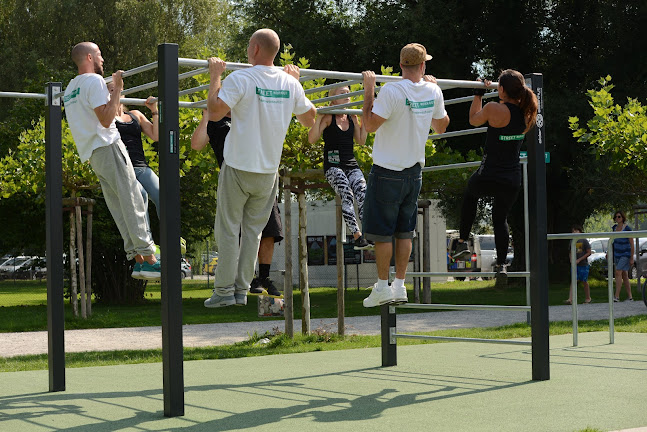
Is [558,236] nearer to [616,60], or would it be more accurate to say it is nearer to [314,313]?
[314,313]

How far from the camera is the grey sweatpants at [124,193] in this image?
250 inches

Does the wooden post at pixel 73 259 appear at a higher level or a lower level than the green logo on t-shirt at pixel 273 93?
lower

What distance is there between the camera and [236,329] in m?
14.3

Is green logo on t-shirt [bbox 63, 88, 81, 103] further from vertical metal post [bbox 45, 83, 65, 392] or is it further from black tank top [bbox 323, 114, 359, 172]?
black tank top [bbox 323, 114, 359, 172]

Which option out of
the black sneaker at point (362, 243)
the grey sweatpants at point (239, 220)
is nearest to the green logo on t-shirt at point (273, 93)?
the grey sweatpants at point (239, 220)

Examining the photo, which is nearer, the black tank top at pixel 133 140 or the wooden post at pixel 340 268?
the black tank top at pixel 133 140

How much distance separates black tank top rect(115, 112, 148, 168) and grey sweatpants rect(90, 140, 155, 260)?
0.40m

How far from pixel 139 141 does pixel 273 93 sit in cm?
170

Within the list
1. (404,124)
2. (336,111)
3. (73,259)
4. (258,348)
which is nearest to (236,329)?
(73,259)

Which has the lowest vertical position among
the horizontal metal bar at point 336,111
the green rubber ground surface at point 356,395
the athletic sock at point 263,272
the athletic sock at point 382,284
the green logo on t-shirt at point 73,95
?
the green rubber ground surface at point 356,395

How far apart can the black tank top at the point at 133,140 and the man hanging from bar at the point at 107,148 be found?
0.42 metres

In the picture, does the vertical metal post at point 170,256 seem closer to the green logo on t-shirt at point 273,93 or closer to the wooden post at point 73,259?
the green logo on t-shirt at point 273,93

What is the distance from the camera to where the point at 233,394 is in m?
6.85

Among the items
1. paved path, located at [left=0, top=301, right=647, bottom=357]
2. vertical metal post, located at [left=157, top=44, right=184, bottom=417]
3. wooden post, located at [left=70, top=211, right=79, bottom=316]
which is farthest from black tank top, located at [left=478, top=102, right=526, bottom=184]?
wooden post, located at [left=70, top=211, right=79, bottom=316]
